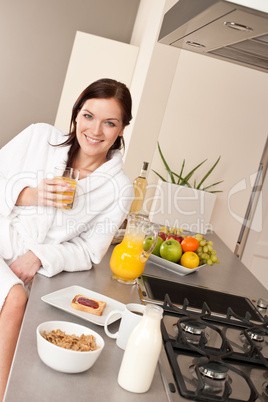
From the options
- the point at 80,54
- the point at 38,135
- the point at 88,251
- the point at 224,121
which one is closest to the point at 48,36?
the point at 80,54

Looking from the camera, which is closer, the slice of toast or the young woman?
the slice of toast

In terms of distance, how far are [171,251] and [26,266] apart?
2.04ft

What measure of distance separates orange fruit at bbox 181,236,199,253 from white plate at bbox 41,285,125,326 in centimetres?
65

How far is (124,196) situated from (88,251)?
0.90 feet

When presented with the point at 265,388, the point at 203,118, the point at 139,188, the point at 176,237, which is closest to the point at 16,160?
the point at 176,237

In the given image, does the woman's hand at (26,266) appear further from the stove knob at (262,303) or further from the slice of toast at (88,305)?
the stove knob at (262,303)

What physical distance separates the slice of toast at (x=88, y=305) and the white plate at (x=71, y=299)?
1 centimetres

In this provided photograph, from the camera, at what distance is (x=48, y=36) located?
181 inches

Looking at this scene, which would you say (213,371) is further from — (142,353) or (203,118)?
(203,118)

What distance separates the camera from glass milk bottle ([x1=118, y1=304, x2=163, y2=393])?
0.97m

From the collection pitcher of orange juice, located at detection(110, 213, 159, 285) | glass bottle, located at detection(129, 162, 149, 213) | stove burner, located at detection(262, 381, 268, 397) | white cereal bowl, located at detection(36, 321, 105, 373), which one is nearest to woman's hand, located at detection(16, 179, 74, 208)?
pitcher of orange juice, located at detection(110, 213, 159, 285)

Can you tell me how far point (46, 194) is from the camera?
167cm

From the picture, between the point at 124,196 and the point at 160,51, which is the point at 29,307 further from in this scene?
the point at 160,51

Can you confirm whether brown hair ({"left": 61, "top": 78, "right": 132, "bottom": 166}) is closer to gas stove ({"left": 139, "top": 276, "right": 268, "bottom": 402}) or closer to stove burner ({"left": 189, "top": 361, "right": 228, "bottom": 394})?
gas stove ({"left": 139, "top": 276, "right": 268, "bottom": 402})
